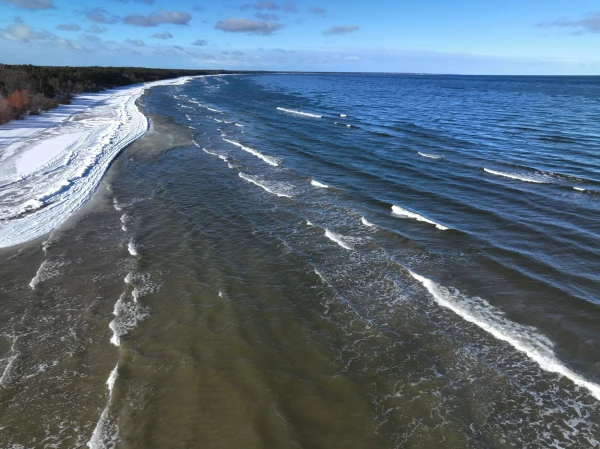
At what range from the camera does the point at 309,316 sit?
10.2m

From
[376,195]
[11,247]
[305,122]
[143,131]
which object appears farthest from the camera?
[305,122]

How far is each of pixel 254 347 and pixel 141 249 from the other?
20.8 feet

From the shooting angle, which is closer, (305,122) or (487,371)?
A: (487,371)

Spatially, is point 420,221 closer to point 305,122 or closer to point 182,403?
point 182,403

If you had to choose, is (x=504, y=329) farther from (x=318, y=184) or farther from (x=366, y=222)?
(x=318, y=184)

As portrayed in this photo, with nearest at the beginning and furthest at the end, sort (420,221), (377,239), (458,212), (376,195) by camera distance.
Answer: (377,239) → (420,221) → (458,212) → (376,195)

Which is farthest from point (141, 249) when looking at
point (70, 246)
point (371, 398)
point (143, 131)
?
point (143, 131)

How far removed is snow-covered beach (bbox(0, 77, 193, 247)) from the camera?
1542 centimetres

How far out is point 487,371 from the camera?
27.6 ft

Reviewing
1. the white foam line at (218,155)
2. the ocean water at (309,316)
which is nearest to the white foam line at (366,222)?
the ocean water at (309,316)

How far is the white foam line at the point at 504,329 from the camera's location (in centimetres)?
848

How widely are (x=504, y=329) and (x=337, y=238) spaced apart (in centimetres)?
636

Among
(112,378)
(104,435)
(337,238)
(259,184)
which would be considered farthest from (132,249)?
(259,184)

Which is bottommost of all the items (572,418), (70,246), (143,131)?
(572,418)
